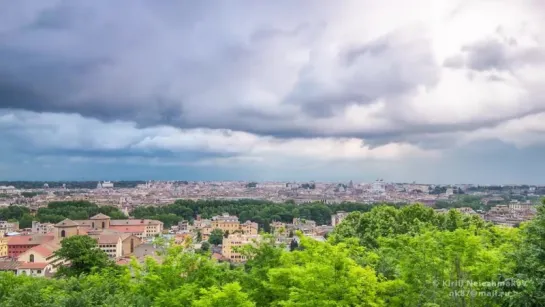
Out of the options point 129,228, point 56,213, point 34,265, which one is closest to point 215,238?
point 129,228

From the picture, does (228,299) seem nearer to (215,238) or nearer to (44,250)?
(44,250)

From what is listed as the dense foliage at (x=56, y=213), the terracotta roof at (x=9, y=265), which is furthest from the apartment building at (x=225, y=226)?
the terracotta roof at (x=9, y=265)

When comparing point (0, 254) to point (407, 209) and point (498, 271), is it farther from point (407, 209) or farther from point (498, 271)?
point (498, 271)

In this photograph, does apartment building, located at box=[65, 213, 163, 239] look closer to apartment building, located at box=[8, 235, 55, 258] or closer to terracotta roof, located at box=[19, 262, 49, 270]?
apartment building, located at box=[8, 235, 55, 258]

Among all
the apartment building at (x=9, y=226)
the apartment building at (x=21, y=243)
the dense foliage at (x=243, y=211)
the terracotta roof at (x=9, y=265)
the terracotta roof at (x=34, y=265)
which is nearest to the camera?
the terracotta roof at (x=34, y=265)

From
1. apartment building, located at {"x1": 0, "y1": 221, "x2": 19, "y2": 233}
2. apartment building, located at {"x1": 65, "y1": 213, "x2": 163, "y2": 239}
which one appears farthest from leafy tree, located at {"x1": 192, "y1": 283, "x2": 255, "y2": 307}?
apartment building, located at {"x1": 0, "y1": 221, "x2": 19, "y2": 233}

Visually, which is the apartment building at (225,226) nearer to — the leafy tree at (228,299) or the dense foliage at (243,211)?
the dense foliage at (243,211)

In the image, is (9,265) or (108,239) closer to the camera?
(9,265)
